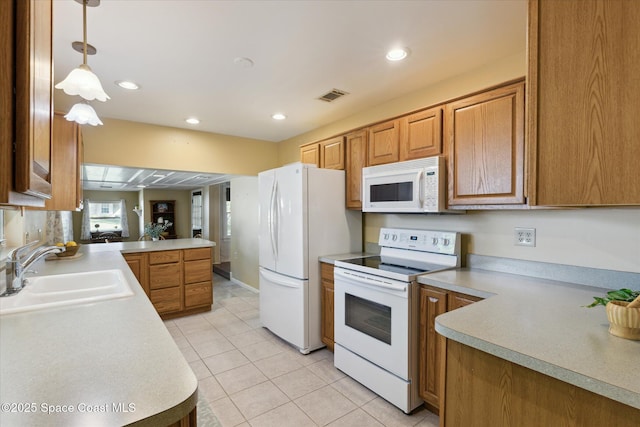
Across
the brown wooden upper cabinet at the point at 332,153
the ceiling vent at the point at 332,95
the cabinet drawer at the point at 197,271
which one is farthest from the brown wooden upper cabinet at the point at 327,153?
the cabinet drawer at the point at 197,271

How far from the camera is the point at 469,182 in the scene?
6.75ft

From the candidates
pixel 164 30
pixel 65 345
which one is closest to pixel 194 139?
pixel 164 30

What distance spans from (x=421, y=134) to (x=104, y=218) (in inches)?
414

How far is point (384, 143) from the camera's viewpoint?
2.62 m

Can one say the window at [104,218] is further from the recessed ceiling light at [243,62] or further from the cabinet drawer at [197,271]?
the recessed ceiling light at [243,62]

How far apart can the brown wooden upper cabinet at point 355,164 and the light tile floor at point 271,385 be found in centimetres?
150

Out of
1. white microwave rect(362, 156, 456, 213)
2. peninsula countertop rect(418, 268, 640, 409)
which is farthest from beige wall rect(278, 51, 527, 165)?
peninsula countertop rect(418, 268, 640, 409)

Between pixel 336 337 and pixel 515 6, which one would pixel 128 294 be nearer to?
pixel 336 337

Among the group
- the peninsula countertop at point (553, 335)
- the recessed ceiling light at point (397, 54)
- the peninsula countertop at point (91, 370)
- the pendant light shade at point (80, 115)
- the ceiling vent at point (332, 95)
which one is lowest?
the peninsula countertop at point (553, 335)

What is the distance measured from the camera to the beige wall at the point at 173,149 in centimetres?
341

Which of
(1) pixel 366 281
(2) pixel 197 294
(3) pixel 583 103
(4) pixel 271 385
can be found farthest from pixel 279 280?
(3) pixel 583 103

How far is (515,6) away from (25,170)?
217cm

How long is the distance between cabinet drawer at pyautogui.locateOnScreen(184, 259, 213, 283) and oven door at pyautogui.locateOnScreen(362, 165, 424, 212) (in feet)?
7.93

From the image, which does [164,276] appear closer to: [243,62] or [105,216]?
[243,62]
